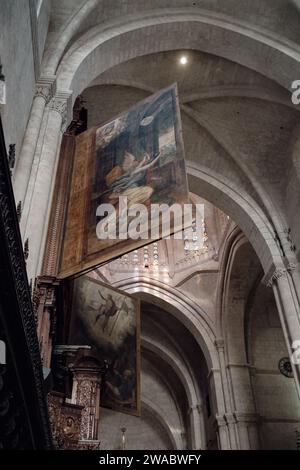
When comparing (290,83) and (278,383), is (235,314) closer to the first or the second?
(278,383)

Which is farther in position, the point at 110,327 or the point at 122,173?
the point at 110,327

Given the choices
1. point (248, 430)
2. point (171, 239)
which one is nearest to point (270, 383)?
point (248, 430)

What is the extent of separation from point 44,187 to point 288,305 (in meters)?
6.72

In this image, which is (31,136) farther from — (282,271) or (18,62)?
(282,271)

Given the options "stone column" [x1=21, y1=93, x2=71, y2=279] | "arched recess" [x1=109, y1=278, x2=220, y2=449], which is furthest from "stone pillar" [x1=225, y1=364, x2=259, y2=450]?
"stone column" [x1=21, y1=93, x2=71, y2=279]

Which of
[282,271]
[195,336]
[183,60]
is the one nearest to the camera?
[282,271]

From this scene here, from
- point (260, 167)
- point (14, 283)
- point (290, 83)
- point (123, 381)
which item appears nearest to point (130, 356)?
point (123, 381)

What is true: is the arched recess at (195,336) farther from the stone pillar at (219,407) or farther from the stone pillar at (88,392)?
the stone pillar at (88,392)

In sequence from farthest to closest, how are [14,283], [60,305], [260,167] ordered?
[260,167], [60,305], [14,283]

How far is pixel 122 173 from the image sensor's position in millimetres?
5414

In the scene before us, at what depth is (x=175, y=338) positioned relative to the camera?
1881cm

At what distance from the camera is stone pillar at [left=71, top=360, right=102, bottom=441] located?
600 centimetres

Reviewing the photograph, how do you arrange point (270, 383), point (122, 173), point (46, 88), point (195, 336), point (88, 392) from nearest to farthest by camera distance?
point (122, 173) < point (88, 392) < point (46, 88) < point (270, 383) < point (195, 336)

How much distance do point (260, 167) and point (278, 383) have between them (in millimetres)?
7903
